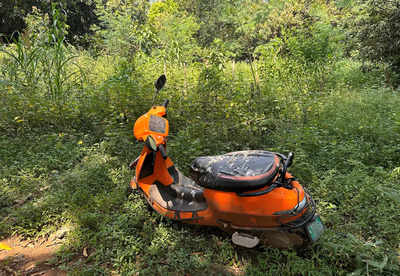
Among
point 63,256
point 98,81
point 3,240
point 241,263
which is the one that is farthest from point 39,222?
point 98,81

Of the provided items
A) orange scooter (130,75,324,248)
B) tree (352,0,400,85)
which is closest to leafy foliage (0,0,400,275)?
orange scooter (130,75,324,248)

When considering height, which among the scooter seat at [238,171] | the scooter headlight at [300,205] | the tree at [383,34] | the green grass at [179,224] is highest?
the tree at [383,34]

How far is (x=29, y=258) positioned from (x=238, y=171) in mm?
1872

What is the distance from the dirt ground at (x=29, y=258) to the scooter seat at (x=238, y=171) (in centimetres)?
133

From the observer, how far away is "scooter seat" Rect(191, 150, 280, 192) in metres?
1.60

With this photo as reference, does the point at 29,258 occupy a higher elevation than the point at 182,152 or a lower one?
lower

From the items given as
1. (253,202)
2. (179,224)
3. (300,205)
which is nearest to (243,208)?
(253,202)

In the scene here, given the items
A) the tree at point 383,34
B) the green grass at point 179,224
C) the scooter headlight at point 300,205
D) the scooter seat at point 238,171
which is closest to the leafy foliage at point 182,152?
the green grass at point 179,224

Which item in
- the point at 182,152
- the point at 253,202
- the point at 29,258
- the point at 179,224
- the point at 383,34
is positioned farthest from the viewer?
the point at 383,34

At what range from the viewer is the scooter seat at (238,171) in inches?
63.0

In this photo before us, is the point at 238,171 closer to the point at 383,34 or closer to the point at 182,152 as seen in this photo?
the point at 182,152

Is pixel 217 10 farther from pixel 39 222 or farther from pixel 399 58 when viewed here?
pixel 39 222

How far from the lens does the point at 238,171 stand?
1.68 metres

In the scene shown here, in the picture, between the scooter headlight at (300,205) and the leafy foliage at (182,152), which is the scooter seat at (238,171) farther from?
the leafy foliage at (182,152)
